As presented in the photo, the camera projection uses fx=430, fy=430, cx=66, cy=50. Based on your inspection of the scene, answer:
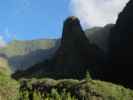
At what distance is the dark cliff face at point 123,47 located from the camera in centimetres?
6879

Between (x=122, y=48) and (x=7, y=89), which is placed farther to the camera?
(x=122, y=48)

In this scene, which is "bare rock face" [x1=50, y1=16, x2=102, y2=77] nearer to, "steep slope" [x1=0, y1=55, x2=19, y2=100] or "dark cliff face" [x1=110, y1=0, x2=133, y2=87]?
"dark cliff face" [x1=110, y1=0, x2=133, y2=87]

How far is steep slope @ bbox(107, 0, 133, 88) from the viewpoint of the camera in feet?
226

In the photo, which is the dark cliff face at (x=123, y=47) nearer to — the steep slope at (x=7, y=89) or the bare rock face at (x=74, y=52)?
the bare rock face at (x=74, y=52)

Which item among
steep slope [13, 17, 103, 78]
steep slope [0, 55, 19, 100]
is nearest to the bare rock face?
steep slope [13, 17, 103, 78]

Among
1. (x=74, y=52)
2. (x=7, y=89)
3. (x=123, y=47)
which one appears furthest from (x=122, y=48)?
(x=7, y=89)

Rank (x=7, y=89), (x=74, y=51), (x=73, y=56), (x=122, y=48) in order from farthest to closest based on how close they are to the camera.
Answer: (x=74, y=51)
(x=73, y=56)
(x=122, y=48)
(x=7, y=89)

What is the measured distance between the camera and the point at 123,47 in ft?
236

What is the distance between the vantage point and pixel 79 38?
80.2 meters

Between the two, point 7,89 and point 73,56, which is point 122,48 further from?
point 7,89

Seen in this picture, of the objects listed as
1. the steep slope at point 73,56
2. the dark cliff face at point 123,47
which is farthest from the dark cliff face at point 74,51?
the dark cliff face at point 123,47

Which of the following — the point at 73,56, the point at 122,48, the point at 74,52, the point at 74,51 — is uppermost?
the point at 74,51

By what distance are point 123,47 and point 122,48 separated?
1.23 ft

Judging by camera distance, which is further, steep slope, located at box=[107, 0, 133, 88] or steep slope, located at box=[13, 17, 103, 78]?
steep slope, located at box=[13, 17, 103, 78]
